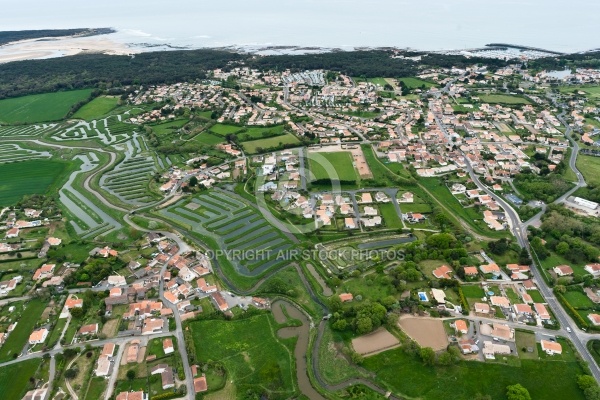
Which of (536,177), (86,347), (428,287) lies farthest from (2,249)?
(536,177)

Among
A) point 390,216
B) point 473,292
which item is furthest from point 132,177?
point 473,292

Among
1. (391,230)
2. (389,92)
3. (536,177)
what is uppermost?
(389,92)

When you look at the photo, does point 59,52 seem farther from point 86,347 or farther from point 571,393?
point 571,393

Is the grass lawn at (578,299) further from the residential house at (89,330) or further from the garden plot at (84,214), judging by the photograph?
the garden plot at (84,214)

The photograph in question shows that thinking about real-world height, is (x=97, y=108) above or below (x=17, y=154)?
above

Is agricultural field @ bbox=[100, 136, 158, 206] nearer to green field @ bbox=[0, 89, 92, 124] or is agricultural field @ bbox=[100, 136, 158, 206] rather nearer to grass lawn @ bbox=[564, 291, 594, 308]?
green field @ bbox=[0, 89, 92, 124]

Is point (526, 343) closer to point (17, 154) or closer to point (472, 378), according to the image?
point (472, 378)
